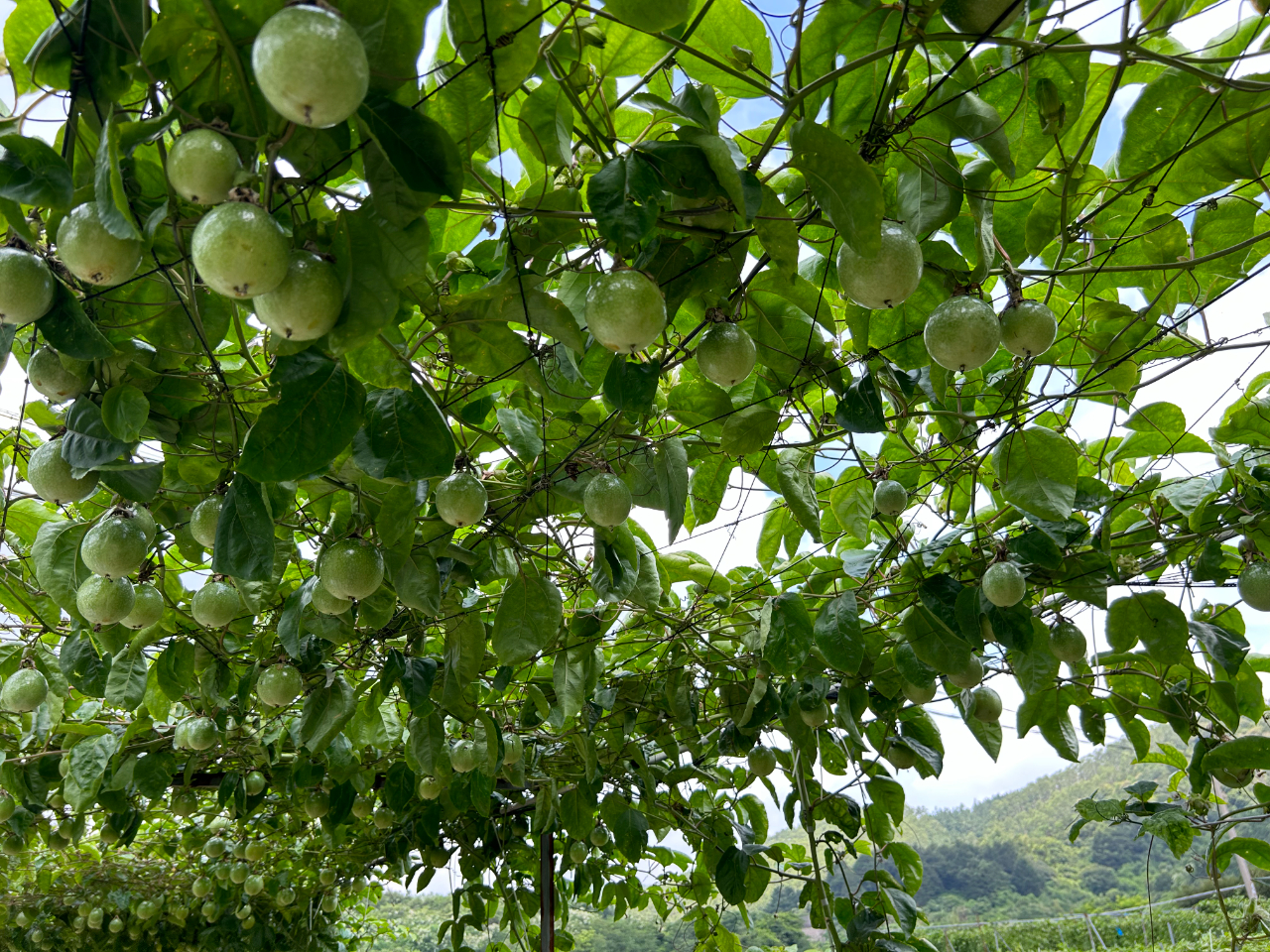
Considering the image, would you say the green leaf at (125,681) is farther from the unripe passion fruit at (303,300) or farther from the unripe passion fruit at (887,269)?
the unripe passion fruit at (887,269)

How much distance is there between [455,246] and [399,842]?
13.3 ft

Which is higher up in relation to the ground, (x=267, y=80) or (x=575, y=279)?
(x=575, y=279)

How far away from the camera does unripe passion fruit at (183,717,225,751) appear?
104 inches

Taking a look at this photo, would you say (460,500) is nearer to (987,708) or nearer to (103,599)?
(103,599)

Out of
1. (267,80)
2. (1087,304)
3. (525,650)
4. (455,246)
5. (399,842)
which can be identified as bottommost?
(399,842)

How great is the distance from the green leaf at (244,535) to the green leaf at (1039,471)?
1.26 metres

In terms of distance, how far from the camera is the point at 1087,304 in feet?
5.21

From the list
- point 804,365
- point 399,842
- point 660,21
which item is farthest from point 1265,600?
point 399,842

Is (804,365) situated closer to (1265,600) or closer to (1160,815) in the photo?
(1265,600)

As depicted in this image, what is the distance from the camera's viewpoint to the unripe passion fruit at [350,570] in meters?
1.47

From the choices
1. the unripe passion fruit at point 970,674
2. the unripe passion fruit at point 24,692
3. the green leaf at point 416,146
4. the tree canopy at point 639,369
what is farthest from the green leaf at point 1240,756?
the unripe passion fruit at point 24,692

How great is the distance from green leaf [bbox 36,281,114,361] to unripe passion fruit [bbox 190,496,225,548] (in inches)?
19.3

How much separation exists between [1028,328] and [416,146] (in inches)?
32.8

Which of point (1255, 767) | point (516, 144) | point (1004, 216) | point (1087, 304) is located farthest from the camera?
point (1255, 767)
